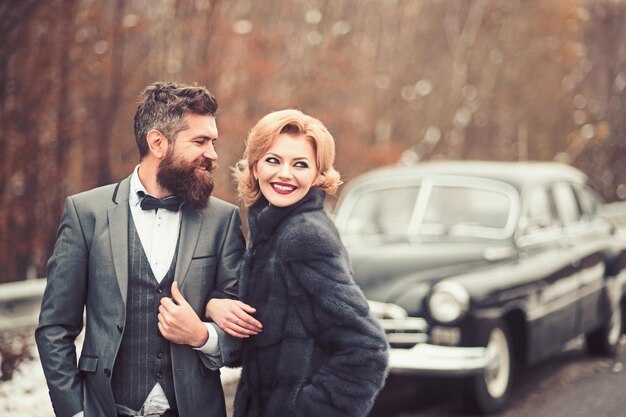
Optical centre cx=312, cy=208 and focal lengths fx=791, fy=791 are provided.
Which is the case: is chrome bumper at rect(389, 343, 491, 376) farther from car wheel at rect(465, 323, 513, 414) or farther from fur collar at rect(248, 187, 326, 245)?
fur collar at rect(248, 187, 326, 245)

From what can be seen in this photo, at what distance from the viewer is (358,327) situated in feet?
8.17

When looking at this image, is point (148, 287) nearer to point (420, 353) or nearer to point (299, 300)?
point (299, 300)

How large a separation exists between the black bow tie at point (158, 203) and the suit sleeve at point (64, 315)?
22 cm

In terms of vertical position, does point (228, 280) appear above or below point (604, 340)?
above

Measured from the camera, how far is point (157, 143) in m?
2.60

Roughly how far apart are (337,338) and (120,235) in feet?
2.54

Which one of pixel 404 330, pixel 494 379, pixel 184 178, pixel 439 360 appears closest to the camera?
pixel 184 178

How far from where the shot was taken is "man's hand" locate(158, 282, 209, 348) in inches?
97.0

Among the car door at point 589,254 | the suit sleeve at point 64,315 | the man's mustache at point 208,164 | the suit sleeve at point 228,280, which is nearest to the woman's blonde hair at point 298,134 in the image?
the man's mustache at point 208,164

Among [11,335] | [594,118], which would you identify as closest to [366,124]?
[11,335]

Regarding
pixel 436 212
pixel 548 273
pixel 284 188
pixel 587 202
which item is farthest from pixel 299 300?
pixel 587 202

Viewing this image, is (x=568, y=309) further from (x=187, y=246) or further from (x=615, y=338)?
(x=187, y=246)

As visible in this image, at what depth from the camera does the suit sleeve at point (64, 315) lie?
97.9 inches

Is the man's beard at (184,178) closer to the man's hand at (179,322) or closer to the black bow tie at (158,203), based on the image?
the black bow tie at (158,203)
